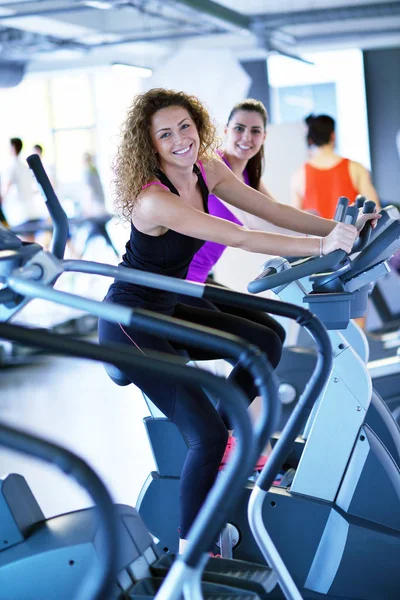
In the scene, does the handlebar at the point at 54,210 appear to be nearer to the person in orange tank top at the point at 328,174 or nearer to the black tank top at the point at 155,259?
the black tank top at the point at 155,259

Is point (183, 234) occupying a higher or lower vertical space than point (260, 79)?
lower

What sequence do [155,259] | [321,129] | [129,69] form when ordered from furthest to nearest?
1. [129,69]
2. [321,129]
3. [155,259]

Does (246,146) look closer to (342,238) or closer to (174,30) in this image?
(342,238)

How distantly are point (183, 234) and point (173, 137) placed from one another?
31 centimetres

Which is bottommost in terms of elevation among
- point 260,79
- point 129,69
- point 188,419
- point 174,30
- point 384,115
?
point 188,419

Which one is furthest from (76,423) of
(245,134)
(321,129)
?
(321,129)

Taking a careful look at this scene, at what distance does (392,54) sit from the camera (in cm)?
1359

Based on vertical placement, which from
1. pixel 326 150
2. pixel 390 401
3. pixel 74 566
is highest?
pixel 326 150

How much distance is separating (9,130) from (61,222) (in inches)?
565

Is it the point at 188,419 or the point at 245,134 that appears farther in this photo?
the point at 245,134

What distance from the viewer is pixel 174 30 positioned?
13.2m

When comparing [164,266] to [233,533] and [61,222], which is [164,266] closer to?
[61,222]

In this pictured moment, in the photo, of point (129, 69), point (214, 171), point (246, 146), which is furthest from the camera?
point (129, 69)

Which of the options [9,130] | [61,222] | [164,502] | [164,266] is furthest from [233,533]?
[9,130]
